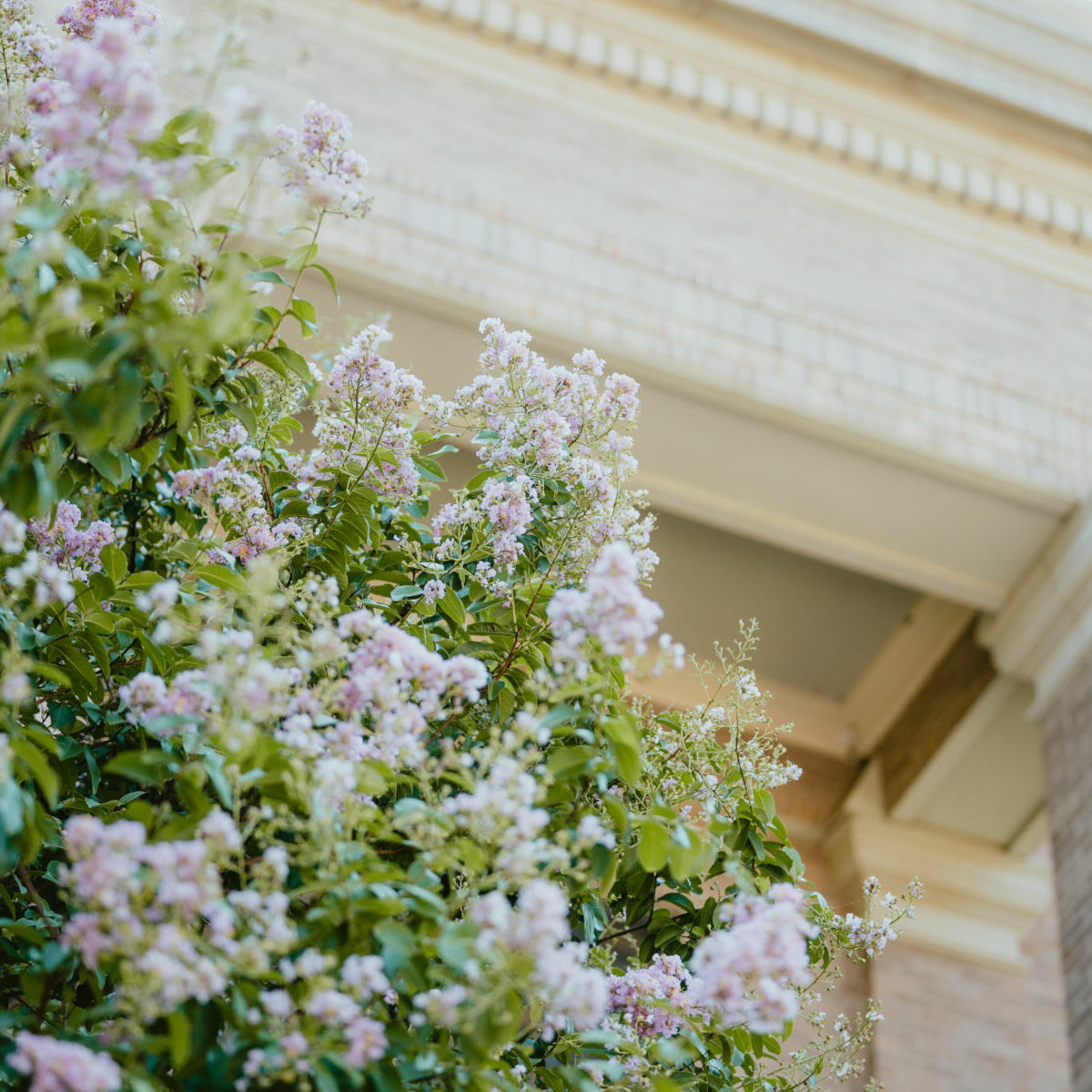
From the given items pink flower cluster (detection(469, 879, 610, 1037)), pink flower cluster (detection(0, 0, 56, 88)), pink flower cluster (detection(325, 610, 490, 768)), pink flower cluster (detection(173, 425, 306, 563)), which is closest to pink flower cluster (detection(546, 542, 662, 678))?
pink flower cluster (detection(325, 610, 490, 768))

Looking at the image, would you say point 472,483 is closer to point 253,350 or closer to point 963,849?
point 253,350

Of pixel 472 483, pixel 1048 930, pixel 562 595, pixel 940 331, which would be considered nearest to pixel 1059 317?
pixel 940 331

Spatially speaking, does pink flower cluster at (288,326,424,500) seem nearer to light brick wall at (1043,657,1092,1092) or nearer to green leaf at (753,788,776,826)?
green leaf at (753,788,776,826)

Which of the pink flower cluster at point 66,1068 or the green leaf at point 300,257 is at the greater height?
the green leaf at point 300,257

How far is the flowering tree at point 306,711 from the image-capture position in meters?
1.01

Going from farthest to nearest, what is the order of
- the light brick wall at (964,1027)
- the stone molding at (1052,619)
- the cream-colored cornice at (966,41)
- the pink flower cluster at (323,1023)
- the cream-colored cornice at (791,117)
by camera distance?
1. the light brick wall at (964,1027)
2. the cream-colored cornice at (966,41)
3. the cream-colored cornice at (791,117)
4. the stone molding at (1052,619)
5. the pink flower cluster at (323,1023)

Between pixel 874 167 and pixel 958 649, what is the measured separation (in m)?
2.30

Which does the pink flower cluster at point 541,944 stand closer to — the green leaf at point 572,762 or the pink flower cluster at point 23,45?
the green leaf at point 572,762

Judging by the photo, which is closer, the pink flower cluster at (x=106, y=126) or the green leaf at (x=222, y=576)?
the pink flower cluster at (x=106, y=126)

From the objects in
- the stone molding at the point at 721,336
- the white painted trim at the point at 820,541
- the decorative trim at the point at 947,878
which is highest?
the stone molding at the point at 721,336

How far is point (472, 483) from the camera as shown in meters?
1.82

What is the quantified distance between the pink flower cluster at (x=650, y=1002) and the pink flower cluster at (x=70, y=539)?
0.81m

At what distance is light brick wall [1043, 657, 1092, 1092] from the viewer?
4574mm

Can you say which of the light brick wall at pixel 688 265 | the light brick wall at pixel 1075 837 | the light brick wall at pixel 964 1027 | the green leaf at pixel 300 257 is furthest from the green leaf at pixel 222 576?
the light brick wall at pixel 964 1027
